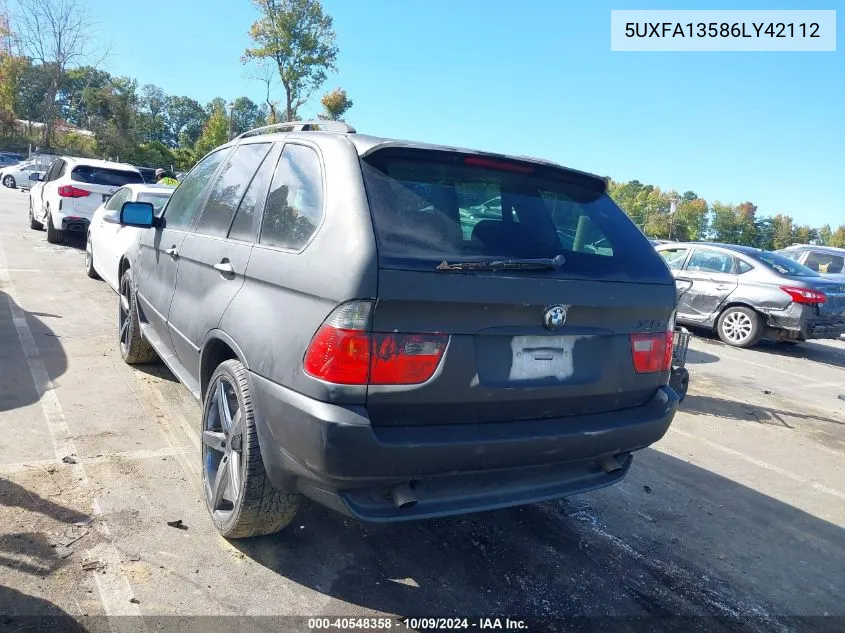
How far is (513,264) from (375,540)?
161 cm

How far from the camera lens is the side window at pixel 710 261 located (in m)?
10.4

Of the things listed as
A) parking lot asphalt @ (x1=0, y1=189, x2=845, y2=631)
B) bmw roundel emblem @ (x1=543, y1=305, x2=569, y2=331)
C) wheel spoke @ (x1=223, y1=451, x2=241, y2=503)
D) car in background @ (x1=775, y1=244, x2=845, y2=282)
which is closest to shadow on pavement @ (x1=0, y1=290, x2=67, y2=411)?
parking lot asphalt @ (x1=0, y1=189, x2=845, y2=631)

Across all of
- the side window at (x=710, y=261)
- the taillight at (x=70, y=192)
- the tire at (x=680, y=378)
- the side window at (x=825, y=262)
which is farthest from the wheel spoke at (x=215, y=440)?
the side window at (x=825, y=262)

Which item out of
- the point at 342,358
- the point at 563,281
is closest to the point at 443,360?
the point at 342,358

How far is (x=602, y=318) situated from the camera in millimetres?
2660

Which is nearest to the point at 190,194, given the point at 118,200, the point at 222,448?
the point at 222,448

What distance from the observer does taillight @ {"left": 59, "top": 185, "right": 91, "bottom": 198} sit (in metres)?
11.0

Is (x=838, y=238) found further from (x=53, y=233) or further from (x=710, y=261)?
(x=53, y=233)

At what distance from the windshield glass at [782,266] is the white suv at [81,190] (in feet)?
36.5

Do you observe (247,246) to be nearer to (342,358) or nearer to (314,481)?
(342,358)

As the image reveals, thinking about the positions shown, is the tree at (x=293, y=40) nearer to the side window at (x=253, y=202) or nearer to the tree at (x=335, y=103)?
the tree at (x=335, y=103)

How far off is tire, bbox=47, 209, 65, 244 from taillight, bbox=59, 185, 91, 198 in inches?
28.2

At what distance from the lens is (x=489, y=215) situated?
2.71 meters

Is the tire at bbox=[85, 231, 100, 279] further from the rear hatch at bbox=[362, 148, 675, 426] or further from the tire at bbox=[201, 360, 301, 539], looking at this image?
the rear hatch at bbox=[362, 148, 675, 426]
